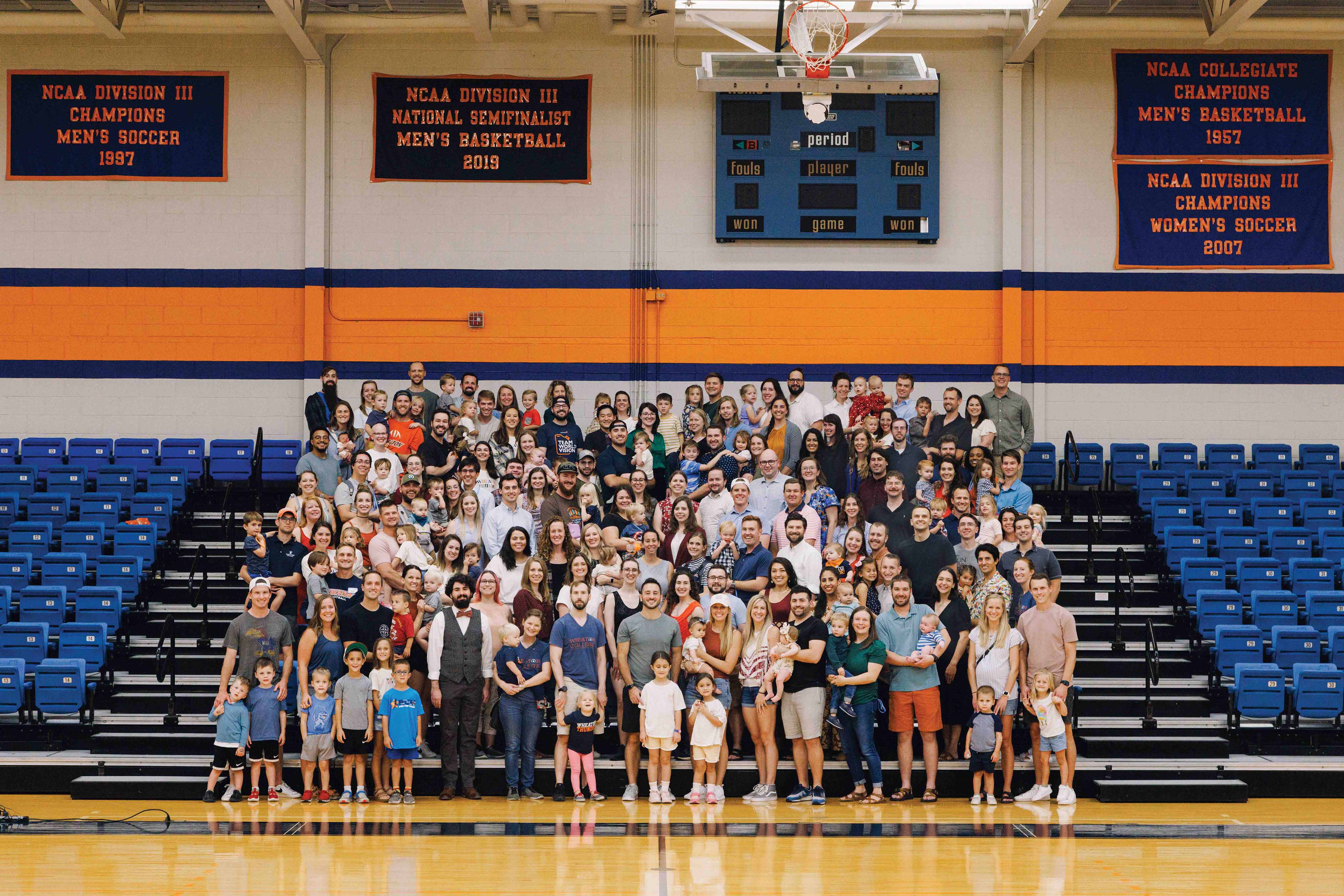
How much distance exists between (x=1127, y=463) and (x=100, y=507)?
10.6 metres

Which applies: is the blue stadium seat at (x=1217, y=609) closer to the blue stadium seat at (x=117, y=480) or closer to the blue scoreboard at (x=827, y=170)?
the blue scoreboard at (x=827, y=170)

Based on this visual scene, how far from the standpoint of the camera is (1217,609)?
36.9 ft

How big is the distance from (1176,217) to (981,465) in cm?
556

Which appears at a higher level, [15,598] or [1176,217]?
[1176,217]

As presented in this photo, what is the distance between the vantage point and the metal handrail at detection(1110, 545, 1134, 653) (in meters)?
11.2

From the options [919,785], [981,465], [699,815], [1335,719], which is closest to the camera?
[699,815]

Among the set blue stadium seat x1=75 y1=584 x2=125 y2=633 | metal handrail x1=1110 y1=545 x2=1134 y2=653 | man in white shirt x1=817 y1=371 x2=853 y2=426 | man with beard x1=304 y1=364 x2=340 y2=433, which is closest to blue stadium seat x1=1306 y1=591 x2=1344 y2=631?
metal handrail x1=1110 y1=545 x2=1134 y2=653

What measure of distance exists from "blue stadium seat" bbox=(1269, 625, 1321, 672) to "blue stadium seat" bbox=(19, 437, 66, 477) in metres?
12.1

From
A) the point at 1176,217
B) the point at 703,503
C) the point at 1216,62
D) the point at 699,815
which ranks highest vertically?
the point at 1216,62

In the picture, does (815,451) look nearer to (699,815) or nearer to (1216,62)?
(699,815)

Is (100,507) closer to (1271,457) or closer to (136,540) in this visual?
(136,540)

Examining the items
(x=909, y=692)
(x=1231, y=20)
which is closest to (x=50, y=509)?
(x=909, y=692)

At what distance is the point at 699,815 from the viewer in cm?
868

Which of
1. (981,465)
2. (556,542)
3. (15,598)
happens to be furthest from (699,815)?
(15,598)
